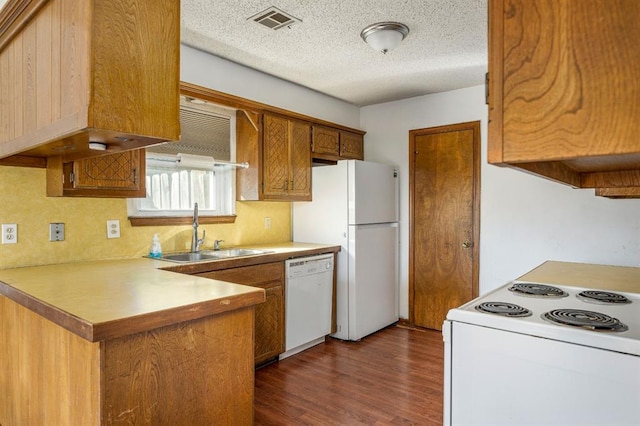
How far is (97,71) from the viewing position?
1.29m

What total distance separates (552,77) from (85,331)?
1415 millimetres

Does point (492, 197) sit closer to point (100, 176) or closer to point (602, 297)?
point (602, 297)

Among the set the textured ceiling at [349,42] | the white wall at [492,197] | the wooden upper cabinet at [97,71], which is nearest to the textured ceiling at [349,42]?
the textured ceiling at [349,42]

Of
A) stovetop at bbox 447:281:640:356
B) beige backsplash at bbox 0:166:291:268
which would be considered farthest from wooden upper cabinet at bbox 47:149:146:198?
stovetop at bbox 447:281:640:356

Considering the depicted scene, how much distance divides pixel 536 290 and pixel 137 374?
1756 mm

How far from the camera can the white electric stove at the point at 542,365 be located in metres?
1.18

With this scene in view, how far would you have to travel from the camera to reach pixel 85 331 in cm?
129

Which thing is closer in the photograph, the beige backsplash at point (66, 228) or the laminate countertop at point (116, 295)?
the laminate countertop at point (116, 295)

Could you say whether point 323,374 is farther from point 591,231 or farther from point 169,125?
point 591,231

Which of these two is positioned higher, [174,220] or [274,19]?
[274,19]

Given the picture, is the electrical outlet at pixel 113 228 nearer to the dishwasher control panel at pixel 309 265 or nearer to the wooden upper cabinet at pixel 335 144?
the dishwasher control panel at pixel 309 265

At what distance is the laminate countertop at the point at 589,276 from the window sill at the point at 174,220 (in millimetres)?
2334

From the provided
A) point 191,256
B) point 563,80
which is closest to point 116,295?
point 191,256

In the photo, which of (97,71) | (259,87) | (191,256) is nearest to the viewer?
(97,71)
